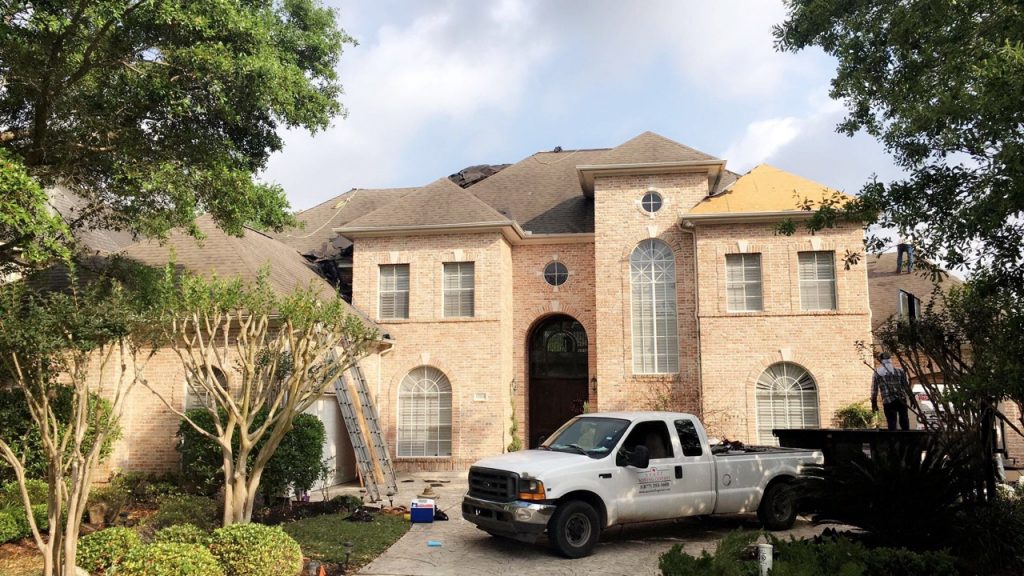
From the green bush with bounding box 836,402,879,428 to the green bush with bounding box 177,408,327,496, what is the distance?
1272 centimetres

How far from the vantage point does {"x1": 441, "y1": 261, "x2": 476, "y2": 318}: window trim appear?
818 inches

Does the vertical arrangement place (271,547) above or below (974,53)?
below

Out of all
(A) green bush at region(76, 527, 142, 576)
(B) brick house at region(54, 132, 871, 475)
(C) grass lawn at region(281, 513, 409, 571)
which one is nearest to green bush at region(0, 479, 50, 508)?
(A) green bush at region(76, 527, 142, 576)

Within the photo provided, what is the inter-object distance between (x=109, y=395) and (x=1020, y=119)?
15929 millimetres

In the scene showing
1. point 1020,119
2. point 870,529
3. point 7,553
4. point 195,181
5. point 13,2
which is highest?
point 13,2

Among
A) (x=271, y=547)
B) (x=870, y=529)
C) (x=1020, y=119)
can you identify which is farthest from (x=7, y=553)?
(x=1020, y=119)

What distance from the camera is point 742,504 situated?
34.4 feet

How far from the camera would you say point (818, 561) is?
6.21 m

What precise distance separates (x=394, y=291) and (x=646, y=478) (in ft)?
42.1

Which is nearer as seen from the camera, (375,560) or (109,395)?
(375,560)

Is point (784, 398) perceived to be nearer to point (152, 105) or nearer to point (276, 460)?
point (276, 460)

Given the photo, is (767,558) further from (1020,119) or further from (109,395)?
(109,395)

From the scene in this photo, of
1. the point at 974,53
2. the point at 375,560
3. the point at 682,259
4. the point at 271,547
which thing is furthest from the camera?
the point at 682,259

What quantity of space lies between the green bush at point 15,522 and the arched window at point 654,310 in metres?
14.0
